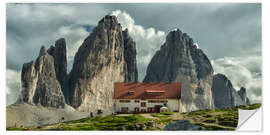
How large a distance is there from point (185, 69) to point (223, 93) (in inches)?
1194

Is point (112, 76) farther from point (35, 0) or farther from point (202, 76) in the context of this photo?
point (35, 0)

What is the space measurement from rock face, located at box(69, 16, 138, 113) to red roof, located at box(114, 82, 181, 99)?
137 ft

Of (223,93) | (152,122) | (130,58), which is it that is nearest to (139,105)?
(152,122)

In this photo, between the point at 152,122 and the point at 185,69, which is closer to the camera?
the point at 152,122

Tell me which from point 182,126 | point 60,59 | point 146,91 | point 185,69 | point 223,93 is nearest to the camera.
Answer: point 182,126

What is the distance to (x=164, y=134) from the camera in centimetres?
3744

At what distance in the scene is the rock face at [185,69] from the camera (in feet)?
382

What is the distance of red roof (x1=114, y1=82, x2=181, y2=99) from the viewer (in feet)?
165

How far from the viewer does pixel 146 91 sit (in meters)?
50.6

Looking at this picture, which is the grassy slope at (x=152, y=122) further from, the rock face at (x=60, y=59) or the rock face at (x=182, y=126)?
the rock face at (x=60, y=59)

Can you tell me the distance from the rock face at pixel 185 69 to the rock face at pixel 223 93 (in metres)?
13.8

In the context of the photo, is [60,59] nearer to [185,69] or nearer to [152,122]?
[185,69]

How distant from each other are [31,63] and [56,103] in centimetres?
1326
